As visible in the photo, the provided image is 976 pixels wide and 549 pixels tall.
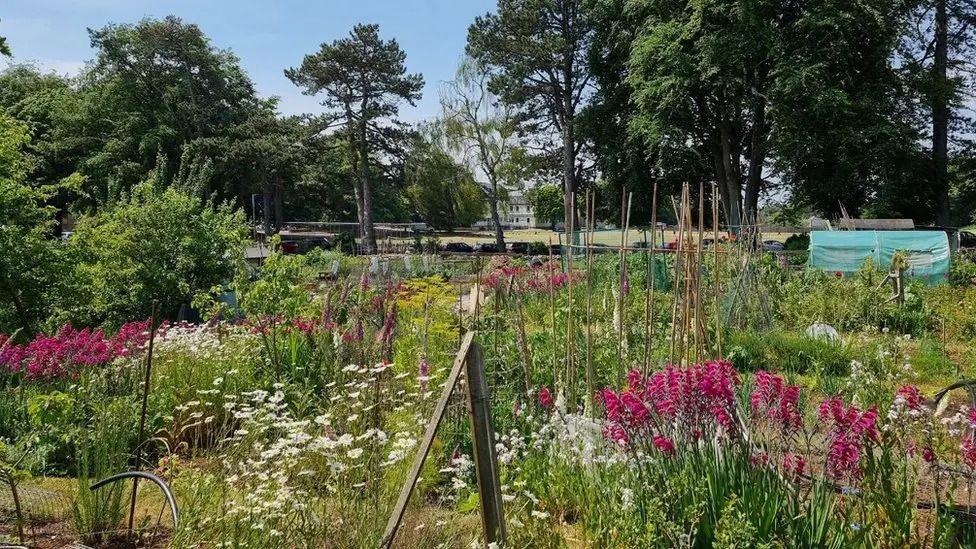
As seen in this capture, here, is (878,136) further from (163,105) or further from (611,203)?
(163,105)

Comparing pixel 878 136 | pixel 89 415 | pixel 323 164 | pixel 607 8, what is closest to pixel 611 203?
pixel 607 8

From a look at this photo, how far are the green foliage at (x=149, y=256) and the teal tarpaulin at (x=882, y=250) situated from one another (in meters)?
11.5

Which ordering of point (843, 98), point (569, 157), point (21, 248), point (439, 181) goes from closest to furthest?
point (21, 248) < point (843, 98) < point (569, 157) < point (439, 181)

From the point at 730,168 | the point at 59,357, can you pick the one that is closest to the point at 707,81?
the point at 730,168

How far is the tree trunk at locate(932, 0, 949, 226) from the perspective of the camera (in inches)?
886

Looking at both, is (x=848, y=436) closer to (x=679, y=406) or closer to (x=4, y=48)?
(x=679, y=406)

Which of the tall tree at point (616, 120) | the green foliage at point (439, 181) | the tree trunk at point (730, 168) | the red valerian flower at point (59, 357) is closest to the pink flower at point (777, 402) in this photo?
the red valerian flower at point (59, 357)

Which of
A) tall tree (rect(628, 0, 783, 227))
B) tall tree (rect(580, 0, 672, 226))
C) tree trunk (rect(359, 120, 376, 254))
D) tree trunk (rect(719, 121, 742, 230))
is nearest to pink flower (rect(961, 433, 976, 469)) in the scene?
tall tree (rect(628, 0, 783, 227))

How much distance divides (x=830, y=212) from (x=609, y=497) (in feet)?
84.4

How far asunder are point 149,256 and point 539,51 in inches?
898

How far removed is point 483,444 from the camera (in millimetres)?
2266

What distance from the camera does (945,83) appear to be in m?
22.4

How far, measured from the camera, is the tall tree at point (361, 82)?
29.3 metres

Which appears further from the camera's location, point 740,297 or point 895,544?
point 740,297
